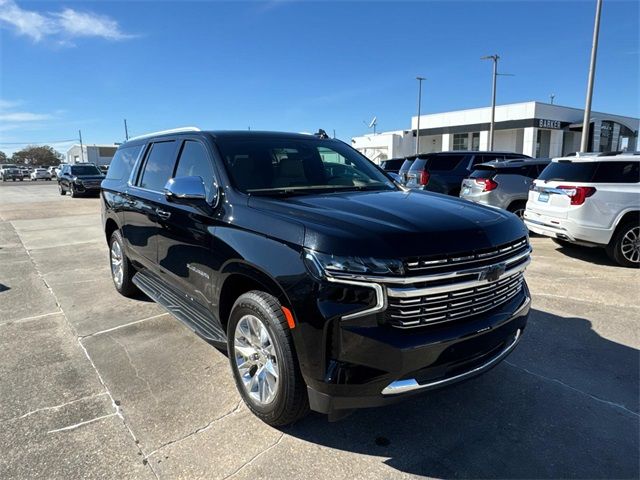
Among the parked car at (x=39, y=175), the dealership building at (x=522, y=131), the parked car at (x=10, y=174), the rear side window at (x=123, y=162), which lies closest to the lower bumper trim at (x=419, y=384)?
the rear side window at (x=123, y=162)

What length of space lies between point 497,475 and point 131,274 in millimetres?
4533

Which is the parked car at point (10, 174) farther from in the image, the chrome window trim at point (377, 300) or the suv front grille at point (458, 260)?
the suv front grille at point (458, 260)

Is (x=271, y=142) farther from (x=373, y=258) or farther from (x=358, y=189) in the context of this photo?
(x=373, y=258)

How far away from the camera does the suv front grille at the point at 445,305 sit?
2412 millimetres

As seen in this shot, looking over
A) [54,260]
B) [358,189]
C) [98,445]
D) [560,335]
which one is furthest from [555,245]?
[54,260]

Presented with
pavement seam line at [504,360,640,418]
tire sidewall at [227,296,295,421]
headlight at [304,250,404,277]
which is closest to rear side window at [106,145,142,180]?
tire sidewall at [227,296,295,421]

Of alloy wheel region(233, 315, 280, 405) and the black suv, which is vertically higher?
the black suv

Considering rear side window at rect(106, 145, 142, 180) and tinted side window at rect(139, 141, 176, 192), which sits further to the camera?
rear side window at rect(106, 145, 142, 180)

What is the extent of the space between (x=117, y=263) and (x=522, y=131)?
44.7 meters

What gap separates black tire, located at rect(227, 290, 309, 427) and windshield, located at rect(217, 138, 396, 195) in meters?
0.88

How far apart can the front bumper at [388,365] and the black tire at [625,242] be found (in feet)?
19.7

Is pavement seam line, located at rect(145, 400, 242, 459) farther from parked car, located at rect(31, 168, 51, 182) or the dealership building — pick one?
parked car, located at rect(31, 168, 51, 182)

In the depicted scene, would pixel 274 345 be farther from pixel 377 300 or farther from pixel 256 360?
pixel 377 300

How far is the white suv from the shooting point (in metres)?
7.08
